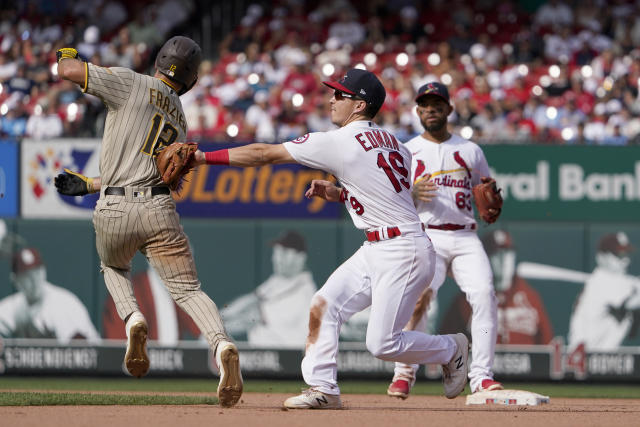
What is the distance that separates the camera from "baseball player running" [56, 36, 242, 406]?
6.13 meters

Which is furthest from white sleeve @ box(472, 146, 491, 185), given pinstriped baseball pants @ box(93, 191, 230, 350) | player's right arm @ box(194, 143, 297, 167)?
pinstriped baseball pants @ box(93, 191, 230, 350)

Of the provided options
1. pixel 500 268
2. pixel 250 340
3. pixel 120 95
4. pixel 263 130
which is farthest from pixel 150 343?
pixel 120 95

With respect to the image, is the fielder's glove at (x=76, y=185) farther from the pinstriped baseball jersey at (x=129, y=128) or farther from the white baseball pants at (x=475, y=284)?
the white baseball pants at (x=475, y=284)

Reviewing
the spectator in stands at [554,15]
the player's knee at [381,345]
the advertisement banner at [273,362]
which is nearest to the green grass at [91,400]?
the player's knee at [381,345]

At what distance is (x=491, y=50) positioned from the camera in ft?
51.4

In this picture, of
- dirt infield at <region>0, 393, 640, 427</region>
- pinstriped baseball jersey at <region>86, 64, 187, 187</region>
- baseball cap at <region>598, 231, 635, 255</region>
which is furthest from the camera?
baseball cap at <region>598, 231, 635, 255</region>

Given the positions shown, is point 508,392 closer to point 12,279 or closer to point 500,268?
point 500,268

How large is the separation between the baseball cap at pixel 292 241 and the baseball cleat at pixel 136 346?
6.22m

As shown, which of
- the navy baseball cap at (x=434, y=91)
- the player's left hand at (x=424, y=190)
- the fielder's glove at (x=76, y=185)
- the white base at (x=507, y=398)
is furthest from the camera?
the navy baseball cap at (x=434, y=91)

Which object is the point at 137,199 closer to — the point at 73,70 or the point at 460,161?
the point at 73,70

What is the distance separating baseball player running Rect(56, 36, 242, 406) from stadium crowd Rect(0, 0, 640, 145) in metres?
5.94

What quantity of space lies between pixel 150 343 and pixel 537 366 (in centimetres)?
439

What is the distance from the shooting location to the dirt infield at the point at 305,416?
5688mm

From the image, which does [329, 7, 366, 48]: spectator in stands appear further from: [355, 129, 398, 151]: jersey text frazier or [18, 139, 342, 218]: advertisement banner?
[355, 129, 398, 151]: jersey text frazier
